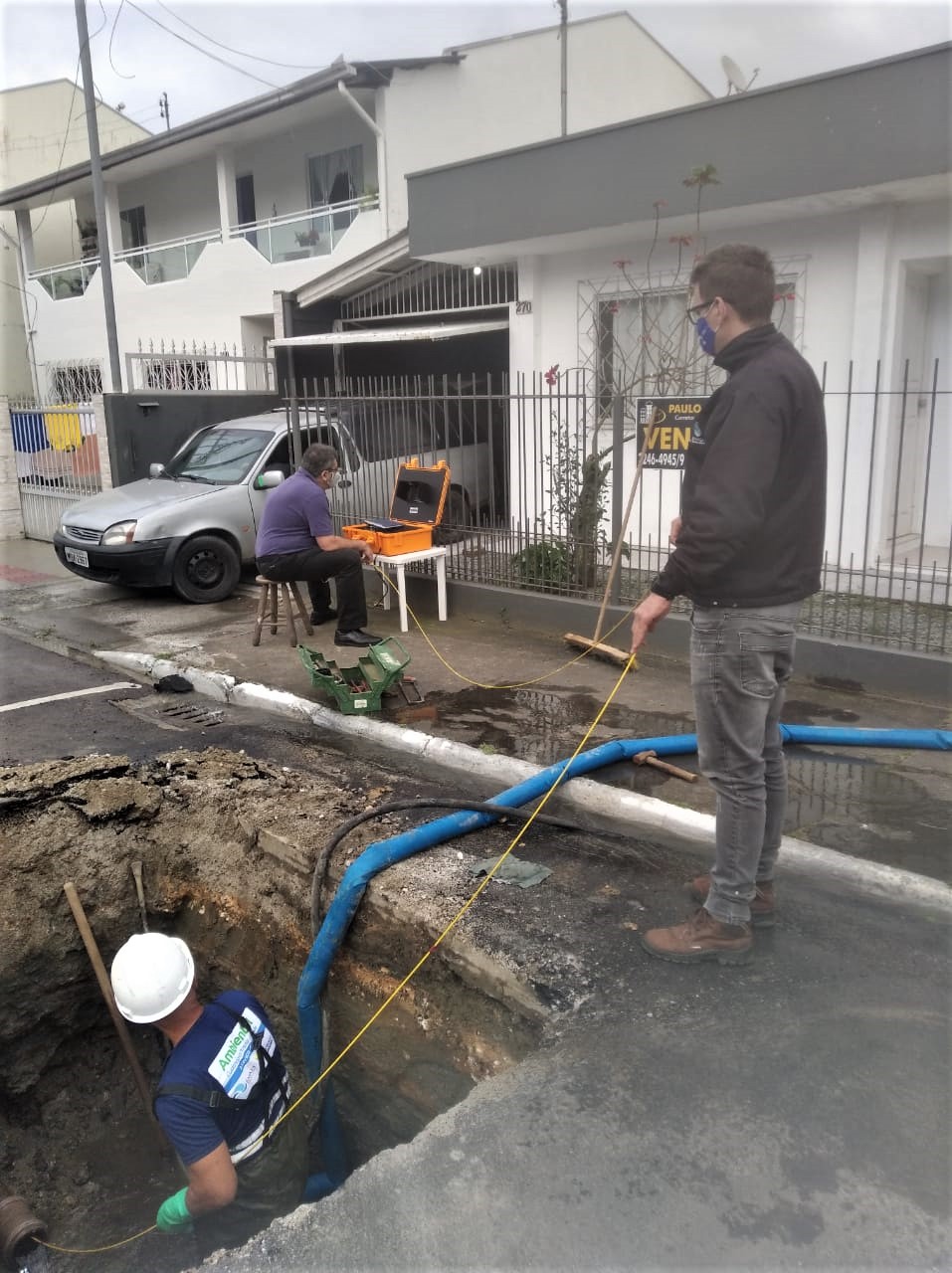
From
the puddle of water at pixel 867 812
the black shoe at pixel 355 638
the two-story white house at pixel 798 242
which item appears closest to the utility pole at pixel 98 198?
the two-story white house at pixel 798 242

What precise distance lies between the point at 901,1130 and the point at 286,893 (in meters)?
2.71

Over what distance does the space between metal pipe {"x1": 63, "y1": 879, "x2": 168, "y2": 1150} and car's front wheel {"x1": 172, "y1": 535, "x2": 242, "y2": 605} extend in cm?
578

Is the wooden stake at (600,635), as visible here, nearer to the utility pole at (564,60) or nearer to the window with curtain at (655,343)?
the window with curtain at (655,343)

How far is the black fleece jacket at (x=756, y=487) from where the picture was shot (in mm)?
2934

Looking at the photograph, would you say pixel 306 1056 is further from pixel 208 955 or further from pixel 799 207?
pixel 799 207

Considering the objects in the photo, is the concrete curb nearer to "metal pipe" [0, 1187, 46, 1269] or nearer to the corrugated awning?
"metal pipe" [0, 1187, 46, 1269]

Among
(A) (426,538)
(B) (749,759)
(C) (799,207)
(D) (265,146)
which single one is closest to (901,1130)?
(B) (749,759)

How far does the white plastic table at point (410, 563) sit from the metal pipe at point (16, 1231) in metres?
5.18

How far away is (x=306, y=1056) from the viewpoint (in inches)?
147

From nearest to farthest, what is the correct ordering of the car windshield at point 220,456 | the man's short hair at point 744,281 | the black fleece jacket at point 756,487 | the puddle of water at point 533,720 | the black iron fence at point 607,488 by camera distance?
the black fleece jacket at point 756,487, the man's short hair at point 744,281, the puddle of water at point 533,720, the black iron fence at point 607,488, the car windshield at point 220,456

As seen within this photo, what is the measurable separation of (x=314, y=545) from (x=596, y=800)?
3851mm

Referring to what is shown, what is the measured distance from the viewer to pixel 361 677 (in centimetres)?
646

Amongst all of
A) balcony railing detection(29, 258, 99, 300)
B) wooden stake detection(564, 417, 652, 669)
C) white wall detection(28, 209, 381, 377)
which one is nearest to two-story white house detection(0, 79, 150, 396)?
balcony railing detection(29, 258, 99, 300)

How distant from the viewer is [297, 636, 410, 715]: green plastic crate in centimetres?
612
